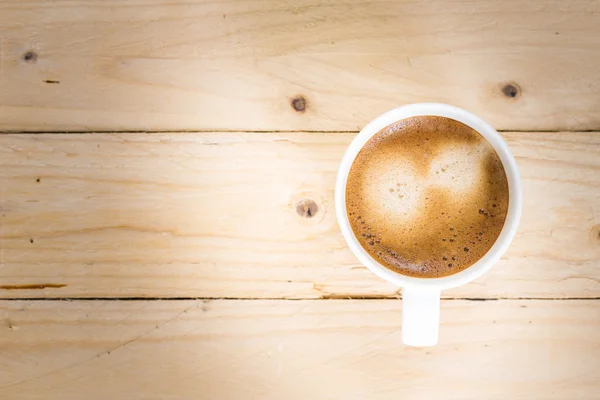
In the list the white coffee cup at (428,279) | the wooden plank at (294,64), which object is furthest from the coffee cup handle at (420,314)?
the wooden plank at (294,64)

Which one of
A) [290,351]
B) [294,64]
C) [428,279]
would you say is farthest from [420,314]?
[294,64]

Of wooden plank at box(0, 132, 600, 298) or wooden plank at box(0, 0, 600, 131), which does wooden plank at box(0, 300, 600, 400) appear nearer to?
wooden plank at box(0, 132, 600, 298)

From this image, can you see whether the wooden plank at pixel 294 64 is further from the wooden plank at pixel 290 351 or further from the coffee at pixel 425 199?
the wooden plank at pixel 290 351

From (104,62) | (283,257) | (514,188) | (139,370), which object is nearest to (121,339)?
(139,370)

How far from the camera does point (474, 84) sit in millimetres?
685

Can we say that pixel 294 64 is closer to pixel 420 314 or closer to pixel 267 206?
pixel 267 206

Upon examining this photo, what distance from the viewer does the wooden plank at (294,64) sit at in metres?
0.69

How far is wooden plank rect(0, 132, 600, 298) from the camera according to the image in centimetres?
68

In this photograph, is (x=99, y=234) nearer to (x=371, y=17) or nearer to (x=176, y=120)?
(x=176, y=120)

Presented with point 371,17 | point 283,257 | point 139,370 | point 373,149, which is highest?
point 371,17

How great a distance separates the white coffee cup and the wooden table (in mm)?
95

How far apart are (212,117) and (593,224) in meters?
0.47

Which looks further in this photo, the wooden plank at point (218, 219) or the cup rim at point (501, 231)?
the wooden plank at point (218, 219)

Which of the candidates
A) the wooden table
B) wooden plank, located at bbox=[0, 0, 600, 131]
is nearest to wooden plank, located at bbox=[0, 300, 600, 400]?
the wooden table
